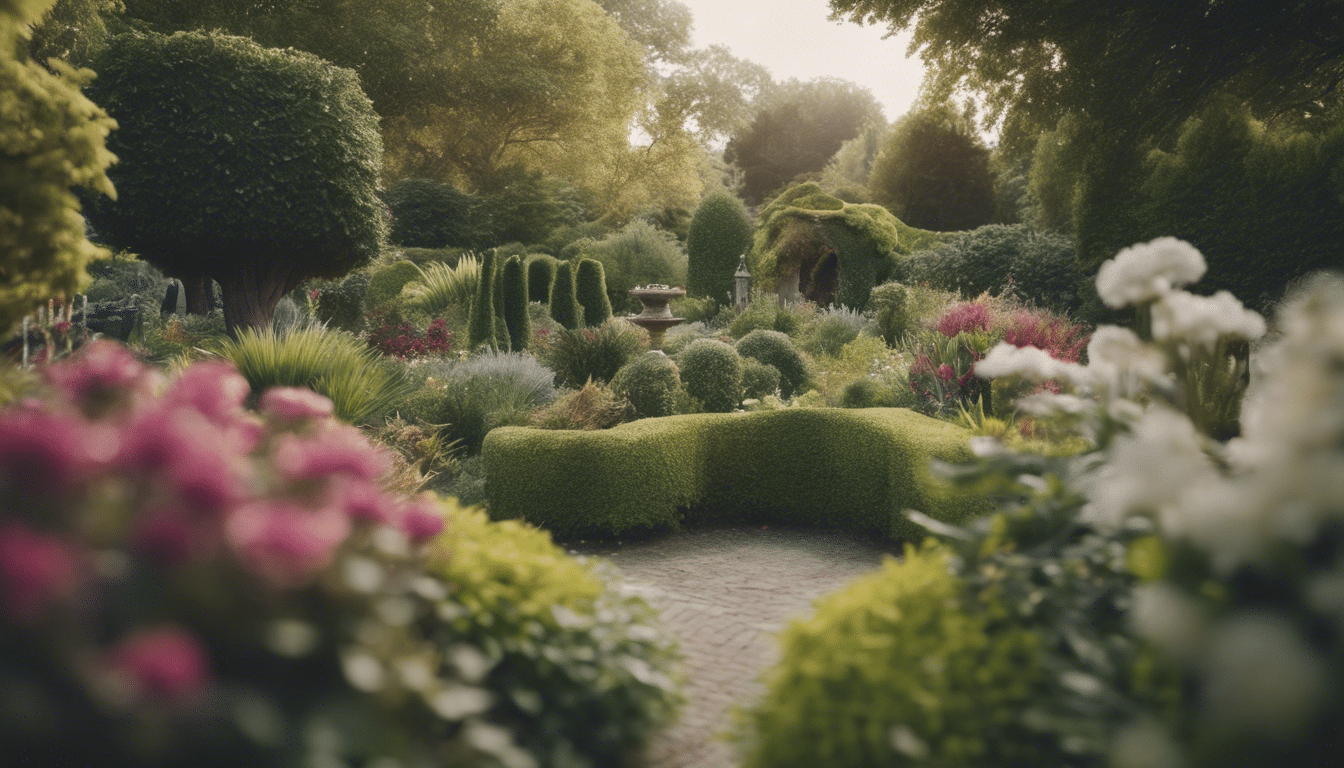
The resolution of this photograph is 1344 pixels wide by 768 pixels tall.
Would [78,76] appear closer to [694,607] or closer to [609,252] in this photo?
[694,607]

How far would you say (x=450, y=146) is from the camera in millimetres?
29594

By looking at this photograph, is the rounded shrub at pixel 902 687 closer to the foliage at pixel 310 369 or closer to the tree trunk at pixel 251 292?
the foliage at pixel 310 369

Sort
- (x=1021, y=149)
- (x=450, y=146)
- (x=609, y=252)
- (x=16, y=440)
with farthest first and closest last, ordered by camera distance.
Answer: (x=450, y=146) < (x=609, y=252) < (x=1021, y=149) < (x=16, y=440)

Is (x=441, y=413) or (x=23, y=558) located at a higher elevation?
(x=23, y=558)

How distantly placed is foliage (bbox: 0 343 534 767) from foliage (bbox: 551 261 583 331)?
13.5 meters

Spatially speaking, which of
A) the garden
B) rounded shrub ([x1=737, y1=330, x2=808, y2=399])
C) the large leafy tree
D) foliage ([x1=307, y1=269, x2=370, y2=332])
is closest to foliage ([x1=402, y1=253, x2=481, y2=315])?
the garden

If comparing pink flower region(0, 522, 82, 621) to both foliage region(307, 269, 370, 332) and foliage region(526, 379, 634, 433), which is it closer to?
foliage region(526, 379, 634, 433)

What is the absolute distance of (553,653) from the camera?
232 cm

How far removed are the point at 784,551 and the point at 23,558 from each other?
222 inches

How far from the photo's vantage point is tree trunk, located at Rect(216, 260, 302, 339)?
11461 millimetres

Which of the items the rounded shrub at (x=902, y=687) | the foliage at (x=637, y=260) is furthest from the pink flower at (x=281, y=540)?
the foliage at (x=637, y=260)

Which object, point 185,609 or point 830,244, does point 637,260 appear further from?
point 185,609

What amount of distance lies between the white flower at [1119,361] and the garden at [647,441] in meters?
0.02

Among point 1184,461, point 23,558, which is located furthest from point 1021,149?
point 23,558
